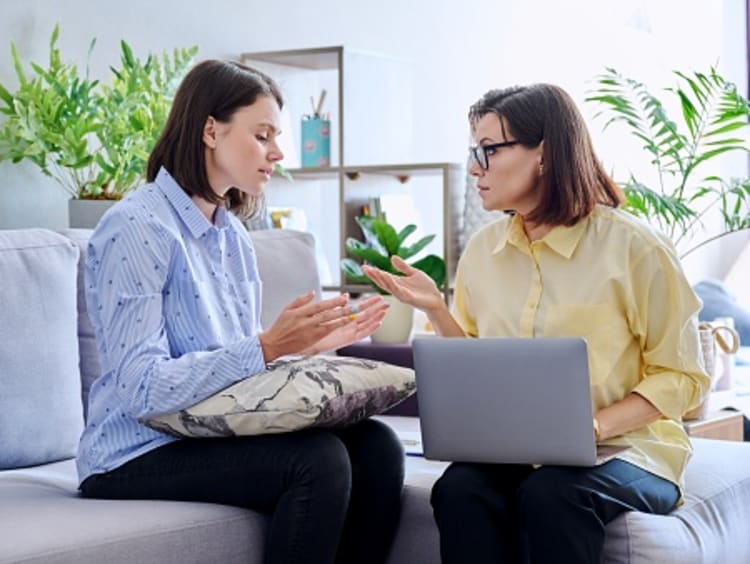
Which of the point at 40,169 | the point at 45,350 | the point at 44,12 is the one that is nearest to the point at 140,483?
the point at 45,350

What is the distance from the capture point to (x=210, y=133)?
2.24 m

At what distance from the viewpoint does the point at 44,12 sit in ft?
11.1

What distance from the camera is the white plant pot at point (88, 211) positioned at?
305 cm

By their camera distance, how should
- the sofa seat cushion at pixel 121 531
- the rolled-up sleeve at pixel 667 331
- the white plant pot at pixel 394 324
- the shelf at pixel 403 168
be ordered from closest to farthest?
the sofa seat cushion at pixel 121 531, the rolled-up sleeve at pixel 667 331, the white plant pot at pixel 394 324, the shelf at pixel 403 168

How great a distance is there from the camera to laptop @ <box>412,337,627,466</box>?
192 cm

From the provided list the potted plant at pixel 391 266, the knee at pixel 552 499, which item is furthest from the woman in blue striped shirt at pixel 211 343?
the potted plant at pixel 391 266

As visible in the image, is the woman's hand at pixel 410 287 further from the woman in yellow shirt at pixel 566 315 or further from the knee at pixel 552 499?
the knee at pixel 552 499

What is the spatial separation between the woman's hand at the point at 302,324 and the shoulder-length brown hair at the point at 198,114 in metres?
0.37

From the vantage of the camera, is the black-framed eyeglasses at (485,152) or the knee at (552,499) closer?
the knee at (552,499)

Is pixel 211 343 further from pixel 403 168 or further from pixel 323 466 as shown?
pixel 403 168

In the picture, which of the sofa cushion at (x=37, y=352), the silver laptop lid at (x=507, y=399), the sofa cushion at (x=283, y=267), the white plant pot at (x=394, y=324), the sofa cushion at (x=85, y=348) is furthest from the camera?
the white plant pot at (x=394, y=324)

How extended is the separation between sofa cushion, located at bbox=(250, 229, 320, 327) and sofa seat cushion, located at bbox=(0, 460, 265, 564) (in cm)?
92

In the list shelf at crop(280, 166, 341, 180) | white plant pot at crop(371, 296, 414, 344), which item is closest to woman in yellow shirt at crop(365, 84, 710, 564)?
white plant pot at crop(371, 296, 414, 344)

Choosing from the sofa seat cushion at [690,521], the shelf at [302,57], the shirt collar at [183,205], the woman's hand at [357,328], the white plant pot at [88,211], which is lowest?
the sofa seat cushion at [690,521]
